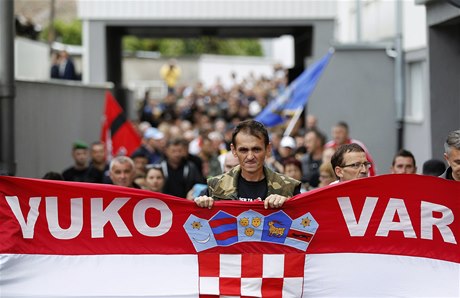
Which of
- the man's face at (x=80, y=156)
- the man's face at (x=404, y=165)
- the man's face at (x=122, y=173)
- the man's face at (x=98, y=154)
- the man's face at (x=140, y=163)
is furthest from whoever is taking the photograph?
the man's face at (x=98, y=154)

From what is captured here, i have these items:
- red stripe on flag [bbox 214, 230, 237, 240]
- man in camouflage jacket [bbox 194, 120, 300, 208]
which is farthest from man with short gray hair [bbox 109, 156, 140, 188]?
red stripe on flag [bbox 214, 230, 237, 240]

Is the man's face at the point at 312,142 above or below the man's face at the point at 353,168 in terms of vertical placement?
below

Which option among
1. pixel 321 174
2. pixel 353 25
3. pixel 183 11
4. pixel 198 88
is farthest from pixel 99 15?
pixel 321 174

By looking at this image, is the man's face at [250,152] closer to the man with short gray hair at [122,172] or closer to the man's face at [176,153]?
the man with short gray hair at [122,172]

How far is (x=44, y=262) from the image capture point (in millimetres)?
7809

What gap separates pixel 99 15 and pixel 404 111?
861 centimetres

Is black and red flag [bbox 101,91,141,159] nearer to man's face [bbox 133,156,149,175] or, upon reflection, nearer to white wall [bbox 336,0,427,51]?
man's face [bbox 133,156,149,175]

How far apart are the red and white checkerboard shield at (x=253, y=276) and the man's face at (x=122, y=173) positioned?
429cm

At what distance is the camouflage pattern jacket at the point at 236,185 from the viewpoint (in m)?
7.58

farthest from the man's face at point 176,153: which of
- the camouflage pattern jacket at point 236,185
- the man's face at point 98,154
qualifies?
the camouflage pattern jacket at point 236,185

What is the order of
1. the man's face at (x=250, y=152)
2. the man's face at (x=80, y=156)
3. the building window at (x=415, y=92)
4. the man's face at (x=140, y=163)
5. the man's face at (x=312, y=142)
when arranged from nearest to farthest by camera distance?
1. the man's face at (x=250, y=152)
2. the man's face at (x=140, y=163)
3. the man's face at (x=80, y=156)
4. the man's face at (x=312, y=142)
5. the building window at (x=415, y=92)

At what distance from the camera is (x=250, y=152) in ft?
24.4

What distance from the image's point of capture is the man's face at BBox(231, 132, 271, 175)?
24.4ft

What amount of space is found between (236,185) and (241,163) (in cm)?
22
